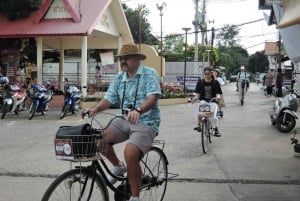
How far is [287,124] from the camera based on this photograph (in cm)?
1214

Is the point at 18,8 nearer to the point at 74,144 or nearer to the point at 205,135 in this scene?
the point at 205,135

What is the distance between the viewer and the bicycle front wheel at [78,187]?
4.17m

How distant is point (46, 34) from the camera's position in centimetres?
1898

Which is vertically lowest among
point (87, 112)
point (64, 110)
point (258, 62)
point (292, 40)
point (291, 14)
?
point (64, 110)

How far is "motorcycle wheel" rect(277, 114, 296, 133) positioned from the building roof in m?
9.22

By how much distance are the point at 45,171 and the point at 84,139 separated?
3795 millimetres

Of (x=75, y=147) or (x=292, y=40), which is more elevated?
(x=292, y=40)

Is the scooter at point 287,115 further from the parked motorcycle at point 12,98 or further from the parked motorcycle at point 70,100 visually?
the parked motorcycle at point 12,98

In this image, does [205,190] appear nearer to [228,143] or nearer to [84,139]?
[84,139]

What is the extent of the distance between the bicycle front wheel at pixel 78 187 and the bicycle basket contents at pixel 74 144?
186 millimetres

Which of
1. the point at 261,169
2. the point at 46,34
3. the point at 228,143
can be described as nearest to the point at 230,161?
the point at 261,169

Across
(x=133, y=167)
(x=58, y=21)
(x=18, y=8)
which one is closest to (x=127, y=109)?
(x=133, y=167)

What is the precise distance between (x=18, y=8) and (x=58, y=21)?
175 cm

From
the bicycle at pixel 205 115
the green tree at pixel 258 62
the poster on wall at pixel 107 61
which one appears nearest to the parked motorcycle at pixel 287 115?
the bicycle at pixel 205 115
